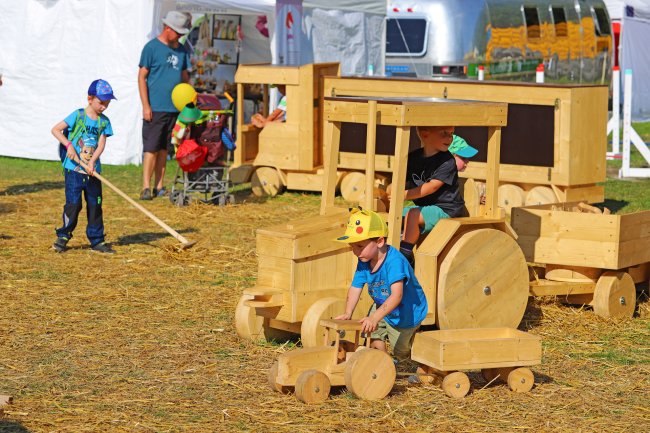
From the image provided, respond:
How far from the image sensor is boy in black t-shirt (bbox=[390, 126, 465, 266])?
7.79 meters

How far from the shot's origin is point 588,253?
8648 millimetres

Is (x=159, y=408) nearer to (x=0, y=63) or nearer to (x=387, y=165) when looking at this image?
(x=387, y=165)

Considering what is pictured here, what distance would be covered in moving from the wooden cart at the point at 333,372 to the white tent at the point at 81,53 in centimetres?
1159

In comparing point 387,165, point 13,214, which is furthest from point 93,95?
point 387,165

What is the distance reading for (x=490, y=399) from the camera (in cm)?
652

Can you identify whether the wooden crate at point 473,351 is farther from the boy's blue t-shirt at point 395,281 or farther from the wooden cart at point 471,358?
the boy's blue t-shirt at point 395,281

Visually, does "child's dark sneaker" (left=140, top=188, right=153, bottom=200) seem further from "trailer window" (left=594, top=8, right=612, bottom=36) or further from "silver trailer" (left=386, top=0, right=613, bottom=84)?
"trailer window" (left=594, top=8, right=612, bottom=36)

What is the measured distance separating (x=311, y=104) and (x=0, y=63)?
6720 millimetres

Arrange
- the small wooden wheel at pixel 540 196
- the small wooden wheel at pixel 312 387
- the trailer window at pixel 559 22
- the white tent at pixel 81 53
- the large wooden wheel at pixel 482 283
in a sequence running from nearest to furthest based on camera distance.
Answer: the small wooden wheel at pixel 312 387, the large wooden wheel at pixel 482 283, the small wooden wheel at pixel 540 196, the white tent at pixel 81 53, the trailer window at pixel 559 22

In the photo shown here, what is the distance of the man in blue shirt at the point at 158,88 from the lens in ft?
48.0

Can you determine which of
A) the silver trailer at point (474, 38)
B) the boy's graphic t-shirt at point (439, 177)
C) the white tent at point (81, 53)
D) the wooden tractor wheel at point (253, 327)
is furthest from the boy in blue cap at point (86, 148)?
the silver trailer at point (474, 38)

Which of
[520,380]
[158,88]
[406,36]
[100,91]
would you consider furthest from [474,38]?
[520,380]

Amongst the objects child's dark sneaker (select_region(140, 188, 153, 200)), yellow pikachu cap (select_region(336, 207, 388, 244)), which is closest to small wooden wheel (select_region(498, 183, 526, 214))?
child's dark sneaker (select_region(140, 188, 153, 200))

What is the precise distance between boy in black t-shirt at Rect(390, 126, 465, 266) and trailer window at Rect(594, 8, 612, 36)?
19.2m
